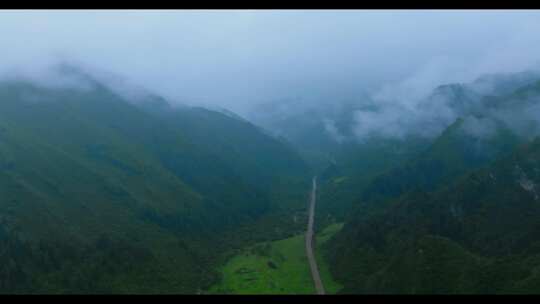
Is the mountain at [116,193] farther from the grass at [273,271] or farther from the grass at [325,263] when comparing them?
the grass at [325,263]

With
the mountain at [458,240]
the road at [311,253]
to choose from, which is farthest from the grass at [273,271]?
the mountain at [458,240]

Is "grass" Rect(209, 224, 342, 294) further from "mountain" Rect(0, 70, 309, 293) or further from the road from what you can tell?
"mountain" Rect(0, 70, 309, 293)

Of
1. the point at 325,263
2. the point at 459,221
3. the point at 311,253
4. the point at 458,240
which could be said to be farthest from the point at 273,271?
the point at 459,221

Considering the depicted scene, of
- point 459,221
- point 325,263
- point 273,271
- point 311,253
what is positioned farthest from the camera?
point 311,253

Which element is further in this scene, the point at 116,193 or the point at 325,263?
the point at 116,193

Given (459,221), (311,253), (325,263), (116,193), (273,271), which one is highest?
(459,221)

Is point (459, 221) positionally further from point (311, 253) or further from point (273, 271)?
point (273, 271)
